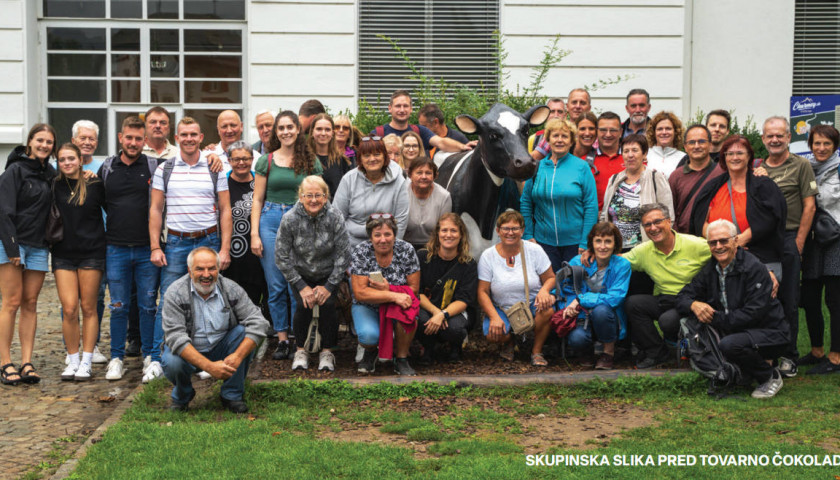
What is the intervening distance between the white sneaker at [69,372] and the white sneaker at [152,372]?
2.37 feet

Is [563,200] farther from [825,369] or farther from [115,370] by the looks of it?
[115,370]

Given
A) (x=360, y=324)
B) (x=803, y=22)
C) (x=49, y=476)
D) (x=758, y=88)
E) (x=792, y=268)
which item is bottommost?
(x=49, y=476)

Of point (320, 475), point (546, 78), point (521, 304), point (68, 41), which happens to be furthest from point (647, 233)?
point (68, 41)

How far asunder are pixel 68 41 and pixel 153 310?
9.31m

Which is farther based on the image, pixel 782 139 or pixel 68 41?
pixel 68 41

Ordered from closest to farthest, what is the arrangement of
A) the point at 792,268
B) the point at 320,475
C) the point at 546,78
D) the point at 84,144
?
1. the point at 320,475
2. the point at 792,268
3. the point at 84,144
4. the point at 546,78

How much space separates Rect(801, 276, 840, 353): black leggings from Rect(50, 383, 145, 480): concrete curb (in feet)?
19.5

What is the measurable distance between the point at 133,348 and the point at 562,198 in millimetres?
4566

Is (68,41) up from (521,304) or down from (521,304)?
up

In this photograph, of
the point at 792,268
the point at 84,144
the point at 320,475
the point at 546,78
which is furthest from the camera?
the point at 546,78

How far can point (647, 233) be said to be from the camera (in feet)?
24.2

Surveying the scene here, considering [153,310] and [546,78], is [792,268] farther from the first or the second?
[546,78]

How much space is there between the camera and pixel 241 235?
26.6ft

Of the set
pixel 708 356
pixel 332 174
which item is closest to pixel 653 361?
pixel 708 356
